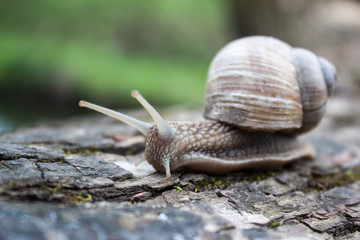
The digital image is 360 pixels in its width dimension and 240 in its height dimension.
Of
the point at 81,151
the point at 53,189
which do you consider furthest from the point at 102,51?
the point at 53,189

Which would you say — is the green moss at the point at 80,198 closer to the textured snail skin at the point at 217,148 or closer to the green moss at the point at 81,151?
the textured snail skin at the point at 217,148

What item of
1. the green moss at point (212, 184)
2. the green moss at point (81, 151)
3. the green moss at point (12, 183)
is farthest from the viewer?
the green moss at point (81, 151)

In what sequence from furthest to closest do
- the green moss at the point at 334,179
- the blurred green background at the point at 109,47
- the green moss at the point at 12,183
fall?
1. the blurred green background at the point at 109,47
2. the green moss at the point at 334,179
3. the green moss at the point at 12,183

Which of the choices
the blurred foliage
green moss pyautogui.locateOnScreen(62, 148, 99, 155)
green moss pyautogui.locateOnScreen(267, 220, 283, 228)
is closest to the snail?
green moss pyautogui.locateOnScreen(62, 148, 99, 155)

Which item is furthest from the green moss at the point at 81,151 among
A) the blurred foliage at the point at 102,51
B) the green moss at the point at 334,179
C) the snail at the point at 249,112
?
the blurred foliage at the point at 102,51

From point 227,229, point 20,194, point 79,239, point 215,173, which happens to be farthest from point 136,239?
point 215,173

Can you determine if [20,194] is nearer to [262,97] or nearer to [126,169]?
[126,169]

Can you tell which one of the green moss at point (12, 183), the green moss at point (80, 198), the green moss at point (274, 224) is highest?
the green moss at point (12, 183)

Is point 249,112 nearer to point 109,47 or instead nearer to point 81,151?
point 81,151
